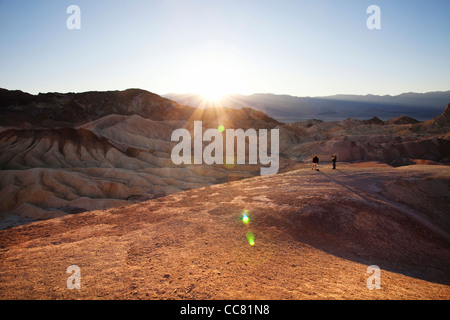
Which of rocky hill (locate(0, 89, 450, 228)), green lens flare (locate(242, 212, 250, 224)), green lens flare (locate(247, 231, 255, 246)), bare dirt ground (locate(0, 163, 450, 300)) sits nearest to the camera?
bare dirt ground (locate(0, 163, 450, 300))

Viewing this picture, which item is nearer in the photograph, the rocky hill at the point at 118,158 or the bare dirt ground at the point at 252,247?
the bare dirt ground at the point at 252,247

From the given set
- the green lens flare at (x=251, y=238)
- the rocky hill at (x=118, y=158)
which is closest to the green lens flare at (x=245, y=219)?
the green lens flare at (x=251, y=238)

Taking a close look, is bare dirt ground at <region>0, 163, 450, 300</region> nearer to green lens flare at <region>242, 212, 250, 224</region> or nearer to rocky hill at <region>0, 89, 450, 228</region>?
green lens flare at <region>242, 212, 250, 224</region>

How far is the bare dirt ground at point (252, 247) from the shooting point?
4266mm

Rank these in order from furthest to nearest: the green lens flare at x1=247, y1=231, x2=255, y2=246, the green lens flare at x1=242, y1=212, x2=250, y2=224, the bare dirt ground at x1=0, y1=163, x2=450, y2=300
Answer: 1. the green lens flare at x1=242, y1=212, x2=250, y2=224
2. the green lens flare at x1=247, y1=231, x2=255, y2=246
3. the bare dirt ground at x1=0, y1=163, x2=450, y2=300

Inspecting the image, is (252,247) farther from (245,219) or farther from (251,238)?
(245,219)

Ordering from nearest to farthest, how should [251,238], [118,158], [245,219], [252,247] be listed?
[252,247] < [251,238] < [245,219] < [118,158]

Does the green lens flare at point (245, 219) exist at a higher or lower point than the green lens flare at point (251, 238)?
higher

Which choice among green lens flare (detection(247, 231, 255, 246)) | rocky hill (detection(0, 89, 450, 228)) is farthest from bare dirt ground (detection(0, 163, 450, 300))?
rocky hill (detection(0, 89, 450, 228))

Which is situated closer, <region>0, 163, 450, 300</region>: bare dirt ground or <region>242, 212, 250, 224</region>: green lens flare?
<region>0, 163, 450, 300</region>: bare dirt ground

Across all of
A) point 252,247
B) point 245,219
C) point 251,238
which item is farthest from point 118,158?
point 252,247

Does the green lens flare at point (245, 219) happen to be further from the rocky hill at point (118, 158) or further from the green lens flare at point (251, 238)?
the rocky hill at point (118, 158)

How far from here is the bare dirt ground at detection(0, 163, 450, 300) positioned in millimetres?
4266

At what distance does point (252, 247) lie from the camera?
612 cm
